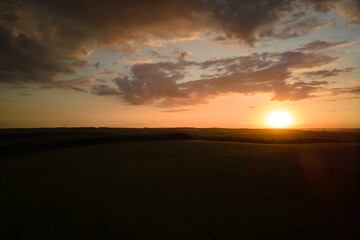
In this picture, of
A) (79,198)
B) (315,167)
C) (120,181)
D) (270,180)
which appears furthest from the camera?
(315,167)

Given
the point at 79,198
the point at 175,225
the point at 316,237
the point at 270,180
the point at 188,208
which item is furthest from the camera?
the point at 270,180

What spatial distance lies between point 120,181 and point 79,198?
206 cm

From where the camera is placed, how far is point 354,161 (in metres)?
11.0

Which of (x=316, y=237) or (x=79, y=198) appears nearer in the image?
(x=316, y=237)

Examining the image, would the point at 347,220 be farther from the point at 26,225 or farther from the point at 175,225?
the point at 26,225

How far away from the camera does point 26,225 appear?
523cm

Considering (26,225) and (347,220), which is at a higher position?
(347,220)

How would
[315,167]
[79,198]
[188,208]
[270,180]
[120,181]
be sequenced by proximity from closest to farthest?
[188,208] < [79,198] < [270,180] < [120,181] < [315,167]

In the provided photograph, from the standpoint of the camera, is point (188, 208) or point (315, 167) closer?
point (188, 208)

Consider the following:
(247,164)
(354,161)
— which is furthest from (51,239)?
(354,161)

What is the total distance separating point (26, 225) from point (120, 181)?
3.92 meters

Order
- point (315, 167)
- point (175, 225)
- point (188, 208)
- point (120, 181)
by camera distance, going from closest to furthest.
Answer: point (175, 225) < point (188, 208) < point (120, 181) < point (315, 167)

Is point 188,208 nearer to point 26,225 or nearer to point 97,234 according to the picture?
point 97,234

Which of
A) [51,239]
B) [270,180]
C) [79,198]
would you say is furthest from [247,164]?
[51,239]
